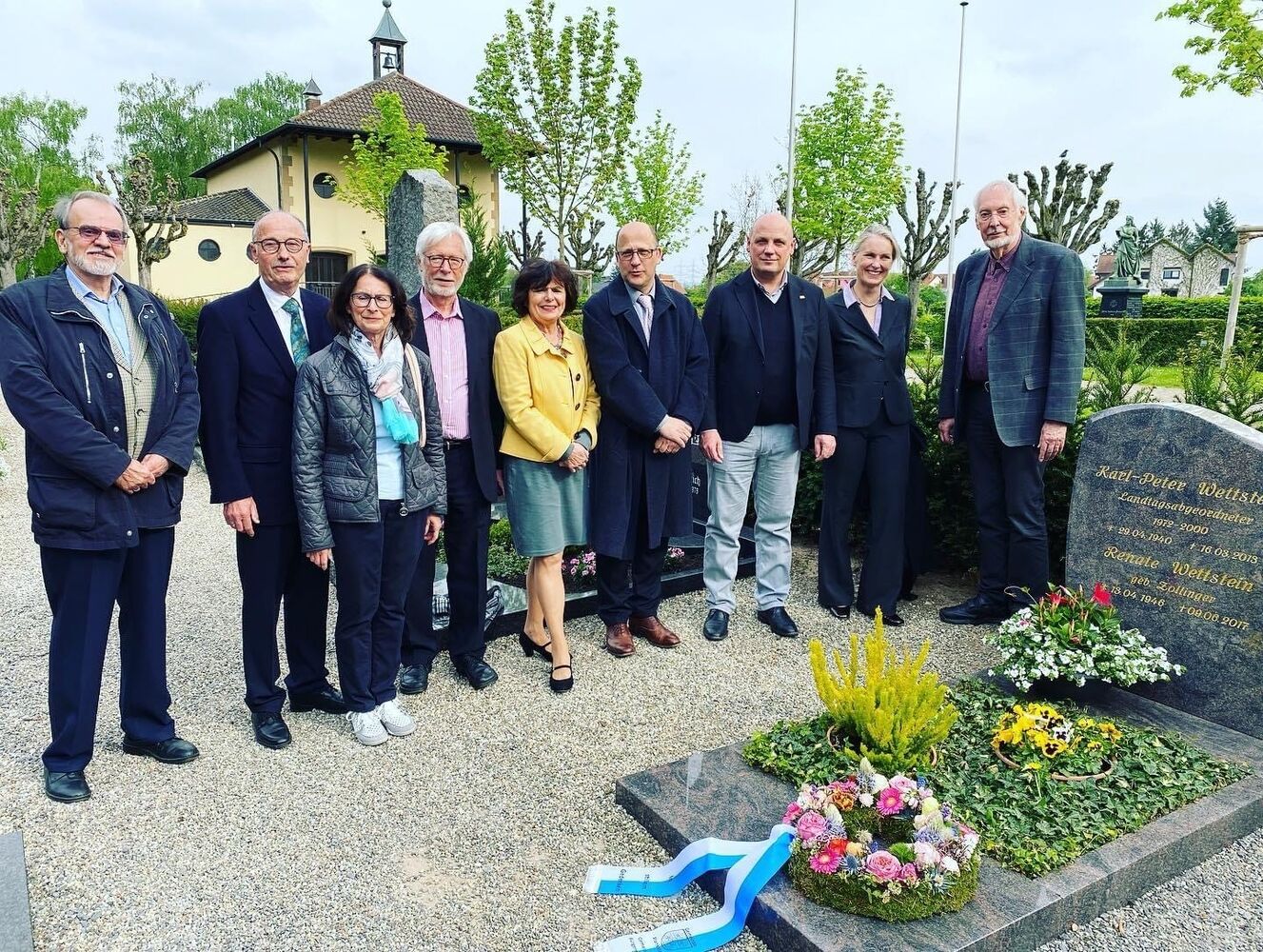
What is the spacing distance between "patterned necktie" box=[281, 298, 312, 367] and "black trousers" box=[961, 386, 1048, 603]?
3.48 m

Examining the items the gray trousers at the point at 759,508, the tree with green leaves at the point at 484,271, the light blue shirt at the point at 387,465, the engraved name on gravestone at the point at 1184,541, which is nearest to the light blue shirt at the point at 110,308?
the light blue shirt at the point at 387,465

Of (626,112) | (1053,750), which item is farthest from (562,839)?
(626,112)

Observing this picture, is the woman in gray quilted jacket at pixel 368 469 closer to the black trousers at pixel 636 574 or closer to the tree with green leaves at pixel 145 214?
the black trousers at pixel 636 574

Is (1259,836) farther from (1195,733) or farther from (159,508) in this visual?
(159,508)

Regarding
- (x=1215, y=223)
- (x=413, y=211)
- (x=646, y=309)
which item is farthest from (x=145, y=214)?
(x=1215, y=223)

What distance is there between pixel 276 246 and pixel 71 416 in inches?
38.5

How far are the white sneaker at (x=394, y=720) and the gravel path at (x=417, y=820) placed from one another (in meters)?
0.07

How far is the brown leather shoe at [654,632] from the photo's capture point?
196 inches

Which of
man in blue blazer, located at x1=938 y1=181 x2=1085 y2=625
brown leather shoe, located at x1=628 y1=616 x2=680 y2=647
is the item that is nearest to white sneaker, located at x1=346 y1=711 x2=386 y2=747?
brown leather shoe, located at x1=628 y1=616 x2=680 y2=647

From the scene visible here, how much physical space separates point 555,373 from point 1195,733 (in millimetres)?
3107

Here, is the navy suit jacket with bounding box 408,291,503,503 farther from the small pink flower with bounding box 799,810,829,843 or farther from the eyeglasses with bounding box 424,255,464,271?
the small pink flower with bounding box 799,810,829,843

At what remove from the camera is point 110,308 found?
11.0 ft

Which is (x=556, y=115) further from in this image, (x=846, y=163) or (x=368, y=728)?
(x=368, y=728)

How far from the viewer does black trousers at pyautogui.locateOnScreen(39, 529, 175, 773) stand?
11.0 ft
